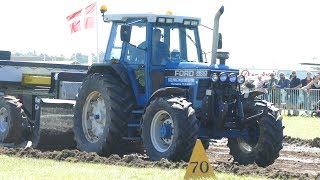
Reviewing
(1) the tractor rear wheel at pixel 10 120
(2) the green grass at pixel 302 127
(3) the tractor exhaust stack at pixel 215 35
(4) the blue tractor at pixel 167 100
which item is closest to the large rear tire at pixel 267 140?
(4) the blue tractor at pixel 167 100

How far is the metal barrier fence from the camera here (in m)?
30.2

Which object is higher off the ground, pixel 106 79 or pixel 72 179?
pixel 106 79

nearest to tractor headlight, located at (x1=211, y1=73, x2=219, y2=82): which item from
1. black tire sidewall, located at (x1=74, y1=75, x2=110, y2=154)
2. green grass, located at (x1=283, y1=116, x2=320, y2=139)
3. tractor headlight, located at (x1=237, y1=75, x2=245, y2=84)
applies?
tractor headlight, located at (x1=237, y1=75, x2=245, y2=84)

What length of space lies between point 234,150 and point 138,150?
1.91 m

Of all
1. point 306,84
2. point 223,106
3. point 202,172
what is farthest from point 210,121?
point 306,84

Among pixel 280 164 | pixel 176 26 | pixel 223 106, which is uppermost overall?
pixel 176 26

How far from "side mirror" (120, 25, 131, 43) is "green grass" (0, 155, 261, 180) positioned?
2563mm

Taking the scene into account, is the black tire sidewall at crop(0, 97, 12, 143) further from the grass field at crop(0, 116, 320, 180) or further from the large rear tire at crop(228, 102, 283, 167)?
the large rear tire at crop(228, 102, 283, 167)

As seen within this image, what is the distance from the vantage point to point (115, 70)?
15422 millimetres

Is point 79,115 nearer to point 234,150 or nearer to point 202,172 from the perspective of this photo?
point 234,150

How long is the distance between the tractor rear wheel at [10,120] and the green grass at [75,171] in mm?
3669

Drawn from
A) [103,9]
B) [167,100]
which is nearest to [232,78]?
[167,100]

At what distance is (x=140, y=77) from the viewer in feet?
50.5

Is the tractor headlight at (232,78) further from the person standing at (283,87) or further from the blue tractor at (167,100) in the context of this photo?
the person standing at (283,87)
